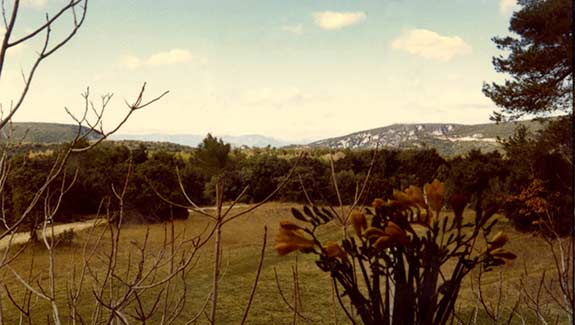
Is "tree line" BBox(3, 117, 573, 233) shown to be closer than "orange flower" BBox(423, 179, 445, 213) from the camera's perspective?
No

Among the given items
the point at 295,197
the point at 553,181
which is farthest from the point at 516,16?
the point at 295,197

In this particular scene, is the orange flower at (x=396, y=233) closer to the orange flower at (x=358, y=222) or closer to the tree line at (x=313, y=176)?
the orange flower at (x=358, y=222)

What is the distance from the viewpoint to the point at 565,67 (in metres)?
9.87

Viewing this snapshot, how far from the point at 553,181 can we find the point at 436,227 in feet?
37.9

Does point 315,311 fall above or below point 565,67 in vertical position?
below

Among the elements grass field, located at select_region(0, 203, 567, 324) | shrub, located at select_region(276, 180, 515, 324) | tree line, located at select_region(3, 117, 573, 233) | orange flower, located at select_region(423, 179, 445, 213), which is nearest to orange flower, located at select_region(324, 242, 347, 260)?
shrub, located at select_region(276, 180, 515, 324)

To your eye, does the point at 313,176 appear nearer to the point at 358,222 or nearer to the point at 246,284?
the point at 246,284

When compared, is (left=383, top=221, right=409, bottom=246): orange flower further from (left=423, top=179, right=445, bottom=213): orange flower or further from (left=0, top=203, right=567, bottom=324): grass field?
(left=0, top=203, right=567, bottom=324): grass field

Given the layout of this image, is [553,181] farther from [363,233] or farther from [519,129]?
[363,233]

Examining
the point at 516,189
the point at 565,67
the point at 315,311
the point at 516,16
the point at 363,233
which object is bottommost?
the point at 315,311

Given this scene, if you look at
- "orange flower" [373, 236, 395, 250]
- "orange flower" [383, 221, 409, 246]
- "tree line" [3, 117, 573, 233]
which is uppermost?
"orange flower" [383, 221, 409, 246]

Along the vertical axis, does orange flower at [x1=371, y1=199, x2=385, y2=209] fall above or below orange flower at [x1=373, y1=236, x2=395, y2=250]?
above

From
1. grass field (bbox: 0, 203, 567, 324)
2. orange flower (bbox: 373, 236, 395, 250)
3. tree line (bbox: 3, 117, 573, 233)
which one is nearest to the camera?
orange flower (bbox: 373, 236, 395, 250)

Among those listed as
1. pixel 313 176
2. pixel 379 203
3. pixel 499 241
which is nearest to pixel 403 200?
pixel 379 203
